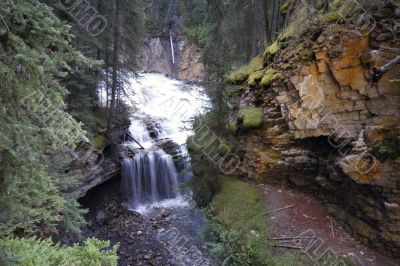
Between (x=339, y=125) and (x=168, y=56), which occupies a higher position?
(x=168, y=56)

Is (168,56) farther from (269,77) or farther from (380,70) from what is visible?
(380,70)

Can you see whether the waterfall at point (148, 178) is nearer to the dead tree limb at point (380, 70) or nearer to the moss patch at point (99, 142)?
the moss patch at point (99, 142)

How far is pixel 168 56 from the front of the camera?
3409 centimetres

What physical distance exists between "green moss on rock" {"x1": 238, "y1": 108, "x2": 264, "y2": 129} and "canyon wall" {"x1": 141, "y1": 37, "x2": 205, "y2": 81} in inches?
862

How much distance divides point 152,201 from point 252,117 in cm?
719

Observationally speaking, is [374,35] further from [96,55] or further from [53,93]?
[96,55]

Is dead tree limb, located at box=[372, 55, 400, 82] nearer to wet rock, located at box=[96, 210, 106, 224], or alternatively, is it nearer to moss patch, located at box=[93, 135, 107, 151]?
moss patch, located at box=[93, 135, 107, 151]

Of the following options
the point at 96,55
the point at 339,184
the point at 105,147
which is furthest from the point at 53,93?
the point at 96,55

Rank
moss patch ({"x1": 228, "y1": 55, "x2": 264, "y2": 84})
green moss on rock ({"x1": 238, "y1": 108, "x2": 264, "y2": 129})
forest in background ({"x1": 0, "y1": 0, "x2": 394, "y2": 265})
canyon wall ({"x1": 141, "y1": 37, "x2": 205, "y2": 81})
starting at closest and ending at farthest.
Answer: forest in background ({"x1": 0, "y1": 0, "x2": 394, "y2": 265}) < green moss on rock ({"x1": 238, "y1": 108, "x2": 264, "y2": 129}) < moss patch ({"x1": 228, "y1": 55, "x2": 264, "y2": 84}) < canyon wall ({"x1": 141, "y1": 37, "x2": 205, "y2": 81})

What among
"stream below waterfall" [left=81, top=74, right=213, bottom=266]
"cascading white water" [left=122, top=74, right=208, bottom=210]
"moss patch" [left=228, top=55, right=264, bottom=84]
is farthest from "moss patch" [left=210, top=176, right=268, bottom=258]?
"moss patch" [left=228, top=55, right=264, bottom=84]

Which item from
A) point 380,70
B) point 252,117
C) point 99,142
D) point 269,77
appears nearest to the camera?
point 380,70

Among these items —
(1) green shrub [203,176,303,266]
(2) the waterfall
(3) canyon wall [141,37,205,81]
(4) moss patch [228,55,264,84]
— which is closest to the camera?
(1) green shrub [203,176,303,266]

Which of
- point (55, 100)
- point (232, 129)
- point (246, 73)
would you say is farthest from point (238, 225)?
point (246, 73)

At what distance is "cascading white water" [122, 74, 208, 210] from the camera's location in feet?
49.3
